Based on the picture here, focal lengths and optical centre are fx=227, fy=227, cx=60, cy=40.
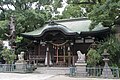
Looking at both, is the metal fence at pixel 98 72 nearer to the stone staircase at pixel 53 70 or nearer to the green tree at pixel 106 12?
the stone staircase at pixel 53 70

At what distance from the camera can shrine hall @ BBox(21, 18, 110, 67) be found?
67.7ft

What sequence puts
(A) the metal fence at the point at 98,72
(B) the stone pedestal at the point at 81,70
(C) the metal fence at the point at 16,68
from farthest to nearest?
(C) the metal fence at the point at 16,68 < (B) the stone pedestal at the point at 81,70 < (A) the metal fence at the point at 98,72

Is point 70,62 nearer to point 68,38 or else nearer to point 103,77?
point 68,38

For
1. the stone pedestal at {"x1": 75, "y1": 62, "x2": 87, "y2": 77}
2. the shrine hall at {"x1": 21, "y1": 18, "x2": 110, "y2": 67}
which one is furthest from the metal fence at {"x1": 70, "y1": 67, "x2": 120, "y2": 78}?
the shrine hall at {"x1": 21, "y1": 18, "x2": 110, "y2": 67}

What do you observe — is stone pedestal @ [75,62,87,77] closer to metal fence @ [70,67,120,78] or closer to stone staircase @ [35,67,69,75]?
metal fence @ [70,67,120,78]

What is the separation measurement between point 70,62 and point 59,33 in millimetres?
2936

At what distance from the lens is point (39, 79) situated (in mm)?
14578

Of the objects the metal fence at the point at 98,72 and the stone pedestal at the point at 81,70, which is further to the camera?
the stone pedestal at the point at 81,70

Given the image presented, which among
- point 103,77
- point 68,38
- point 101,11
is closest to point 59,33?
point 68,38

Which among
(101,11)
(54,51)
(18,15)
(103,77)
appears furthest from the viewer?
(18,15)

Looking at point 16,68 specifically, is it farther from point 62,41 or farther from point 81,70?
point 81,70

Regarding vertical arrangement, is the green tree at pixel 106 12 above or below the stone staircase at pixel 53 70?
above

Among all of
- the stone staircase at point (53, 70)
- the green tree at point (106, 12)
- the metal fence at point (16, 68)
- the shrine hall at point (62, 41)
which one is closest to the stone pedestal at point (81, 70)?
the stone staircase at point (53, 70)

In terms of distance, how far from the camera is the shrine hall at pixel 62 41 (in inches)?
812
